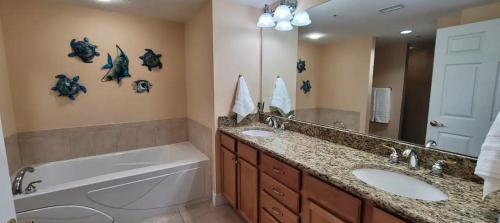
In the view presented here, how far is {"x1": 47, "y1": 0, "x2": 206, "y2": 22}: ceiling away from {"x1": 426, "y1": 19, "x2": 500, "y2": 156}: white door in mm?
2090

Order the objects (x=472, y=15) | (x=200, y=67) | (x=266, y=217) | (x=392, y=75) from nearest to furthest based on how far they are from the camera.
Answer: (x=472, y=15), (x=392, y=75), (x=266, y=217), (x=200, y=67)

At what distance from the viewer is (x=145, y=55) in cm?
286

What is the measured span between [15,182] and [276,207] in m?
2.13

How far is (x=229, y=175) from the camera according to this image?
7.34 feet

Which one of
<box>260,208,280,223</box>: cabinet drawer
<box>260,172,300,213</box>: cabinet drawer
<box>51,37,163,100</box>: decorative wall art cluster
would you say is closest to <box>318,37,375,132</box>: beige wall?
<box>260,172,300,213</box>: cabinet drawer

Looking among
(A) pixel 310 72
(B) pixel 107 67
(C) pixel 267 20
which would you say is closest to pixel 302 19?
(C) pixel 267 20

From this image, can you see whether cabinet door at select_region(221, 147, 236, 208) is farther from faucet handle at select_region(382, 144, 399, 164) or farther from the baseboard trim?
faucet handle at select_region(382, 144, 399, 164)

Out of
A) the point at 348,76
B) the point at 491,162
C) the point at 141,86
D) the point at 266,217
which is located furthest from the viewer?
the point at 141,86

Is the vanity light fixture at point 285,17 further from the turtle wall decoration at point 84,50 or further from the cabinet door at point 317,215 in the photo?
the turtle wall decoration at point 84,50

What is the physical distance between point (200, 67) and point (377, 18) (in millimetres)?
1847

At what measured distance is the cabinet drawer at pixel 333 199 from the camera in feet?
3.35

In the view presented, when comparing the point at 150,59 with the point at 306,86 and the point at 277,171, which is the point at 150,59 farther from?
the point at 277,171

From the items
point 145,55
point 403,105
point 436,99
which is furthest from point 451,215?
point 145,55

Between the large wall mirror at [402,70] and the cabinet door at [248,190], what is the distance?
0.73 meters
